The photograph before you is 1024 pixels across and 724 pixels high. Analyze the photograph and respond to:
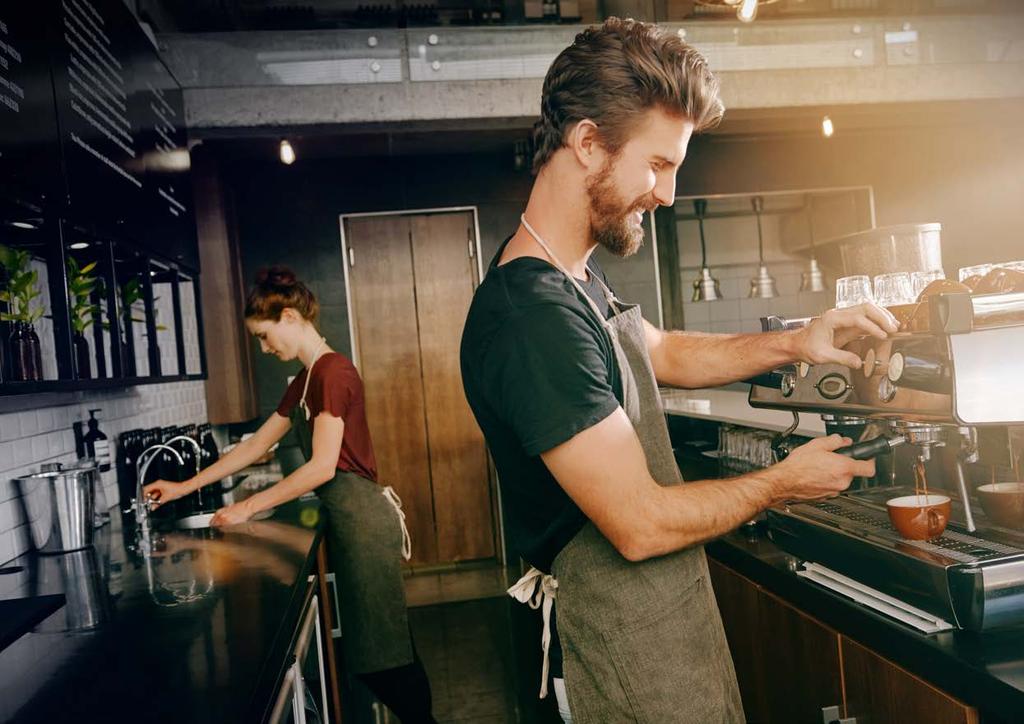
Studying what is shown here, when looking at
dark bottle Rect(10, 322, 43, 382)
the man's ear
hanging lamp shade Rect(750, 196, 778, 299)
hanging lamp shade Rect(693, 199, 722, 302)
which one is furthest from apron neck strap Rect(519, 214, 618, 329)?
hanging lamp shade Rect(750, 196, 778, 299)

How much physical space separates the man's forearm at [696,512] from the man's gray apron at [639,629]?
0.12 metres

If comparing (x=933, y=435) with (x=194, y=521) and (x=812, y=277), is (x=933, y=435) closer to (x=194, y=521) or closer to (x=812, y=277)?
(x=194, y=521)

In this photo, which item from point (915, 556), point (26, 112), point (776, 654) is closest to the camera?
point (915, 556)

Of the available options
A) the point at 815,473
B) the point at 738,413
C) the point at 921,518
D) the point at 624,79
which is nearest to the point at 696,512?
the point at 815,473

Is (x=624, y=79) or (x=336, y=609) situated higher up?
(x=624, y=79)

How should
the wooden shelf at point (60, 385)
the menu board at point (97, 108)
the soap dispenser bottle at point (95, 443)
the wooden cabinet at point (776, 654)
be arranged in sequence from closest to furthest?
the wooden shelf at point (60, 385), the wooden cabinet at point (776, 654), the menu board at point (97, 108), the soap dispenser bottle at point (95, 443)

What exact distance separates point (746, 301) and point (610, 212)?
5404 millimetres

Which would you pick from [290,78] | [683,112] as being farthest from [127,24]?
[683,112]

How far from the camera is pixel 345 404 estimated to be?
2680 mm

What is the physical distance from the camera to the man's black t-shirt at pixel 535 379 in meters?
1.09

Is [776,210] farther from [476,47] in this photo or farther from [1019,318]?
[1019,318]

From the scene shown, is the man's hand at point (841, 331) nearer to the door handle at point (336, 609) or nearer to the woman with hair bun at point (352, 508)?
the woman with hair bun at point (352, 508)

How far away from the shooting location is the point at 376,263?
5301mm

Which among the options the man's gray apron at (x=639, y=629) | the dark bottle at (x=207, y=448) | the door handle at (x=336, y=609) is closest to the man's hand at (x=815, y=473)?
the man's gray apron at (x=639, y=629)
